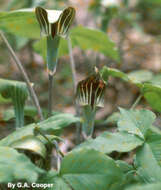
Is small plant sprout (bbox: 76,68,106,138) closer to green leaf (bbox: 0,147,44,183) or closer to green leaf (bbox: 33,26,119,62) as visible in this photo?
green leaf (bbox: 0,147,44,183)

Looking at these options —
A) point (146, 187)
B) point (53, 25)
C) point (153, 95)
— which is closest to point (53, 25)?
point (53, 25)

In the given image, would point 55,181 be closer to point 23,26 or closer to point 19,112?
point 19,112

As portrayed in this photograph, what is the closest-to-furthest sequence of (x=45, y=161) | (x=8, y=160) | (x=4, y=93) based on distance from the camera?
(x=8, y=160)
(x=45, y=161)
(x=4, y=93)

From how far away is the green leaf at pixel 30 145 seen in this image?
864 mm

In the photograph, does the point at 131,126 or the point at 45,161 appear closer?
the point at 131,126

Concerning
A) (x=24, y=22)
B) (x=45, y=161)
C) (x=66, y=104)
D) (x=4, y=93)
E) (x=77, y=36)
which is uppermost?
(x=24, y=22)

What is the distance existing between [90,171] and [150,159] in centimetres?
17

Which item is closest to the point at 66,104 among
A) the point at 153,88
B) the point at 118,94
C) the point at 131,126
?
the point at 118,94

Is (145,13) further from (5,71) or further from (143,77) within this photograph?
(143,77)

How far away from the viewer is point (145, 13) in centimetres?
389

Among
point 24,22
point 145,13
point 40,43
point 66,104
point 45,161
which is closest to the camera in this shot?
point 45,161

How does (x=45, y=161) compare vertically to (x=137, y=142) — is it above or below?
below

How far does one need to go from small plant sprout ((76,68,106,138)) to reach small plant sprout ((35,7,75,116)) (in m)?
0.14

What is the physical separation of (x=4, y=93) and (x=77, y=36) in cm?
64
